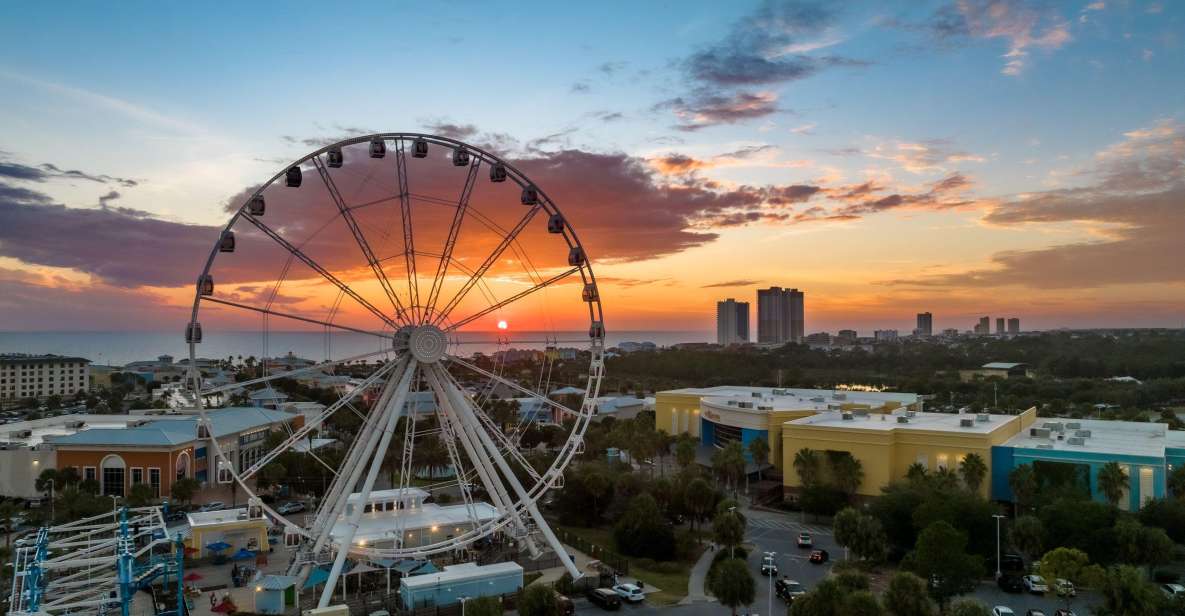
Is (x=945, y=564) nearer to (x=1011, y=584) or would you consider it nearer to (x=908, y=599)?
(x=908, y=599)

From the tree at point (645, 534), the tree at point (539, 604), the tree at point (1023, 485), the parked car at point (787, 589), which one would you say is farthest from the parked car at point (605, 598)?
the tree at point (1023, 485)

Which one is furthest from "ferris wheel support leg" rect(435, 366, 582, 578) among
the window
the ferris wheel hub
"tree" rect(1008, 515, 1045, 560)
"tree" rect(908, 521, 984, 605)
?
the window

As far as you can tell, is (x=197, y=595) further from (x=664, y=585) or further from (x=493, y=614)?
(x=664, y=585)

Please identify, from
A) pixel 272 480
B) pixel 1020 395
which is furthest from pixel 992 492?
pixel 1020 395

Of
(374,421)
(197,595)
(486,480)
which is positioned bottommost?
(197,595)

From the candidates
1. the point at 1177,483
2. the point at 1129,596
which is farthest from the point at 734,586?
the point at 1177,483

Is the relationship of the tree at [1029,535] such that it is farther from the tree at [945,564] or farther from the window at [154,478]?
the window at [154,478]
